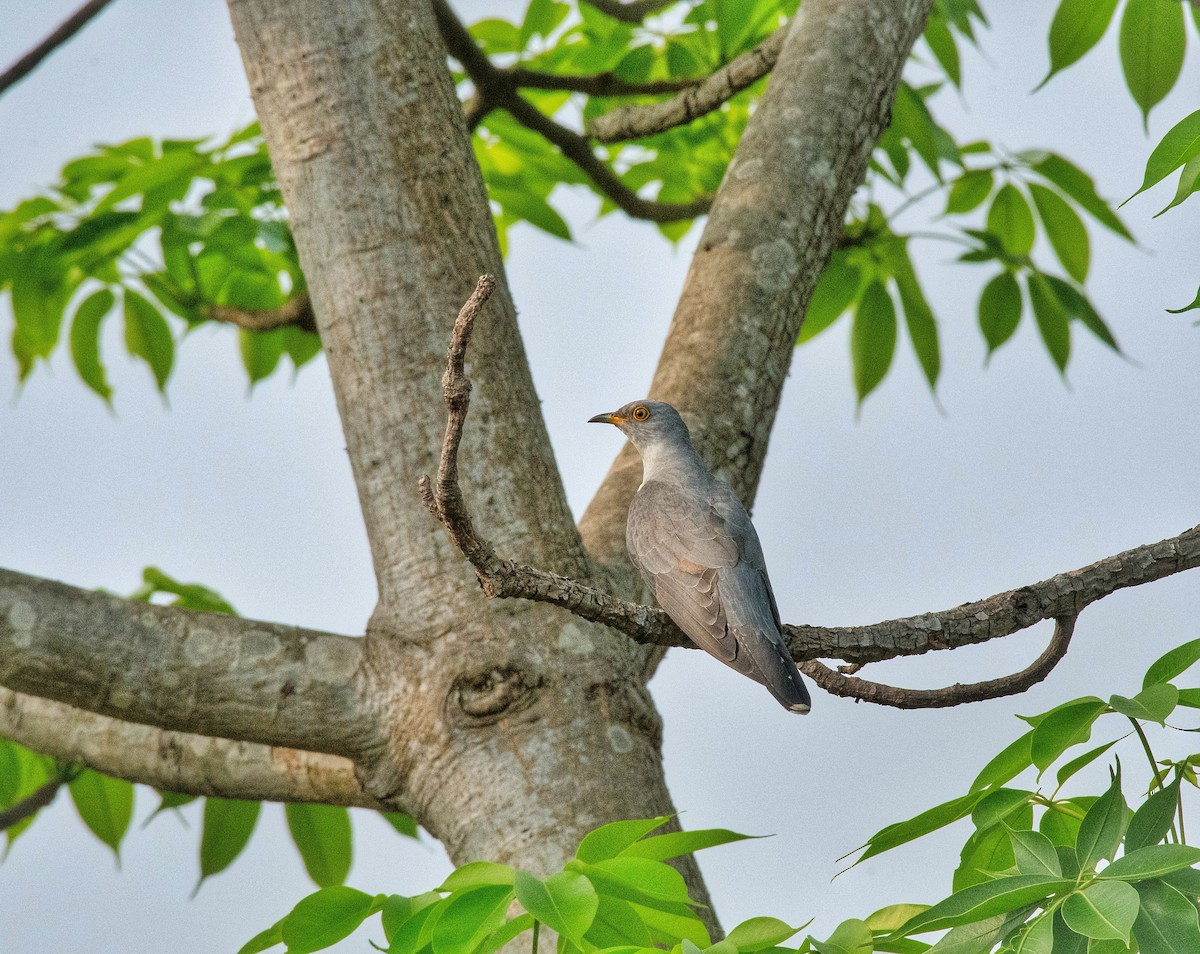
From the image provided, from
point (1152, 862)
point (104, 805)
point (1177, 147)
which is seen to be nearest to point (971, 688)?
point (1152, 862)

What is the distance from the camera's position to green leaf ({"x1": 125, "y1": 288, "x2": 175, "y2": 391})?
194 inches

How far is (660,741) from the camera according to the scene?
11.0ft

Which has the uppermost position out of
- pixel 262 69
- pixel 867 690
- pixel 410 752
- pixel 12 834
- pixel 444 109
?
pixel 262 69

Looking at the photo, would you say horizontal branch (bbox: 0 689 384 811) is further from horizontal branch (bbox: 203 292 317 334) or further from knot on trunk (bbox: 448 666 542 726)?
horizontal branch (bbox: 203 292 317 334)

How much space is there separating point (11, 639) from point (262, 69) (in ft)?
6.50

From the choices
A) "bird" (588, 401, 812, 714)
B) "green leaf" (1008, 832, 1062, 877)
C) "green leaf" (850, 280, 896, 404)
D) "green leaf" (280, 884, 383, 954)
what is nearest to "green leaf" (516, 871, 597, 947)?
"green leaf" (280, 884, 383, 954)

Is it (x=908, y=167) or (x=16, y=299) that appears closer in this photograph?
(x=16, y=299)

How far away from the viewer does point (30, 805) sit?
4.02 m

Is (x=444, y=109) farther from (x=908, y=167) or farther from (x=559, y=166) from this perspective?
(x=908, y=167)

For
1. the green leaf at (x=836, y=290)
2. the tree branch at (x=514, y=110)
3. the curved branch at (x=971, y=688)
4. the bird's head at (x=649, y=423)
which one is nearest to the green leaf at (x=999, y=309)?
the green leaf at (x=836, y=290)

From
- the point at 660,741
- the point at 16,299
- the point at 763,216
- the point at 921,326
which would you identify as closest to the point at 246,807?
the point at 660,741

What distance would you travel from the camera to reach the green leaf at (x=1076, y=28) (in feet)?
13.1

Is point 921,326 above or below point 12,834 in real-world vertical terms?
above

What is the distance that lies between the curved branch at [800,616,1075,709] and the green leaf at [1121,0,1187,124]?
227cm
